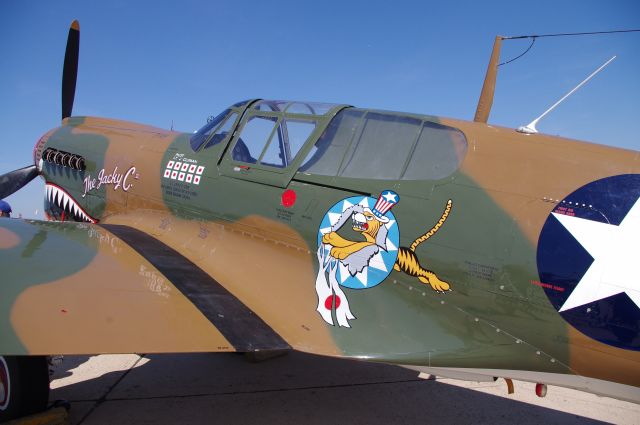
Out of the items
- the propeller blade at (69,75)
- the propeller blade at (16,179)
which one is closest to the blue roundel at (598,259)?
the propeller blade at (16,179)

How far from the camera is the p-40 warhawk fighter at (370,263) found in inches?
104

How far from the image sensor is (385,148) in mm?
3580

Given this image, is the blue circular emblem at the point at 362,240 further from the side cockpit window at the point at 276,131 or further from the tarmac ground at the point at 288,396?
the tarmac ground at the point at 288,396

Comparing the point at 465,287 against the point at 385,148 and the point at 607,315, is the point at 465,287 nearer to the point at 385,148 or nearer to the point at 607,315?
the point at 607,315

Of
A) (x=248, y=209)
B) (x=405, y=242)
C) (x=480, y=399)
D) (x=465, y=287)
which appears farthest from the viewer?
(x=480, y=399)

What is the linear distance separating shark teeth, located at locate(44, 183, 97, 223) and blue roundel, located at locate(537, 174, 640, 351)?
16.9 ft

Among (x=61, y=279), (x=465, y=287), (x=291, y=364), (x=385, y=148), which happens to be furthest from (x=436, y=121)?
(x=291, y=364)

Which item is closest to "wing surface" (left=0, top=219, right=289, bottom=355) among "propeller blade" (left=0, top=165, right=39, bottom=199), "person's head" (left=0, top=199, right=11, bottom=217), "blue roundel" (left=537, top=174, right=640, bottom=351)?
"blue roundel" (left=537, top=174, right=640, bottom=351)

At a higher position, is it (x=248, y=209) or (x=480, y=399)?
(x=248, y=209)

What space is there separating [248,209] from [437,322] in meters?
1.89

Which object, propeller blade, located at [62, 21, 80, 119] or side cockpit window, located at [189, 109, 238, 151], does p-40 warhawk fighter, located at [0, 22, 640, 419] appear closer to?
side cockpit window, located at [189, 109, 238, 151]

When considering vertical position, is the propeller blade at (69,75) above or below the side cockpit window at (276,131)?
above

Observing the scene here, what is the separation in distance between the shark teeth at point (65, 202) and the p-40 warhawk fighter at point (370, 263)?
1594 millimetres

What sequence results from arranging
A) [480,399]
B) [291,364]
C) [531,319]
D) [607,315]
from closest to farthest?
[607,315] → [531,319] → [480,399] → [291,364]
